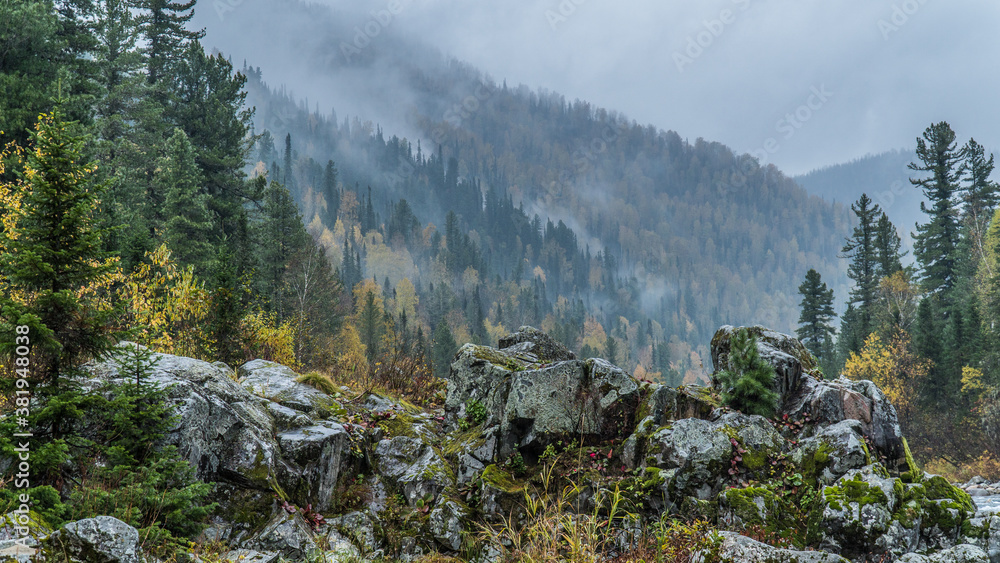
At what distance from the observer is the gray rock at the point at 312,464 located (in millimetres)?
8180

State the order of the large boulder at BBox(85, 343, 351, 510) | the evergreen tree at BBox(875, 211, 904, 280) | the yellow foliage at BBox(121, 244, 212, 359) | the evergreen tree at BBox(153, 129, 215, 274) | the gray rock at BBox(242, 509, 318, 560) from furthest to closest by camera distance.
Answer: the evergreen tree at BBox(875, 211, 904, 280), the evergreen tree at BBox(153, 129, 215, 274), the yellow foliage at BBox(121, 244, 212, 359), the large boulder at BBox(85, 343, 351, 510), the gray rock at BBox(242, 509, 318, 560)

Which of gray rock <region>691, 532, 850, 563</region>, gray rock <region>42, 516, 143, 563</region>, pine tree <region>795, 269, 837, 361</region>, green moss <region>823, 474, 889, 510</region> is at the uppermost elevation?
pine tree <region>795, 269, 837, 361</region>

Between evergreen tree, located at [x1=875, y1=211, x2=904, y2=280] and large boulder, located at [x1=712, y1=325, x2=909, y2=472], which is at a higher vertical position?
evergreen tree, located at [x1=875, y1=211, x2=904, y2=280]

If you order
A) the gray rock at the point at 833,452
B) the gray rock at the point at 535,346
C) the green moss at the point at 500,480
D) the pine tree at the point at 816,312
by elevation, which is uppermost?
the pine tree at the point at 816,312

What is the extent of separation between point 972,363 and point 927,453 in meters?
8.26

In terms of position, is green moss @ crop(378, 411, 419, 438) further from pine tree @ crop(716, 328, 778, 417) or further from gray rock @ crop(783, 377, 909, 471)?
gray rock @ crop(783, 377, 909, 471)

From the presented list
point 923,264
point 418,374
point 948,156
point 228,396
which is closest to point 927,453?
point 923,264

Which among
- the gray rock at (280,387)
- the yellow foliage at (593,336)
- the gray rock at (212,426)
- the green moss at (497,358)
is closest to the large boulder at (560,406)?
the green moss at (497,358)

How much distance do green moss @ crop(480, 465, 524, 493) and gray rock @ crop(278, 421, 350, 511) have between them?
A: 109 inches

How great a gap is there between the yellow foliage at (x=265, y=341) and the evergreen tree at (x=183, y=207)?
28.8 ft

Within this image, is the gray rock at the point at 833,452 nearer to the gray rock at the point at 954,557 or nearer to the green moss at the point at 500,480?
the gray rock at the point at 954,557

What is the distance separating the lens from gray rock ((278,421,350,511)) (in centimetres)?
818

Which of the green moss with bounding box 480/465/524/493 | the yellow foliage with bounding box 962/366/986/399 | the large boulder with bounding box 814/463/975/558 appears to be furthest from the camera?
the yellow foliage with bounding box 962/366/986/399

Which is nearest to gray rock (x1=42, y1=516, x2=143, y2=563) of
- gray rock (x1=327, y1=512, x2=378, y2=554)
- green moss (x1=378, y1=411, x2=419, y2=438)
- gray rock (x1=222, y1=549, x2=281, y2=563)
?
gray rock (x1=222, y1=549, x2=281, y2=563)
